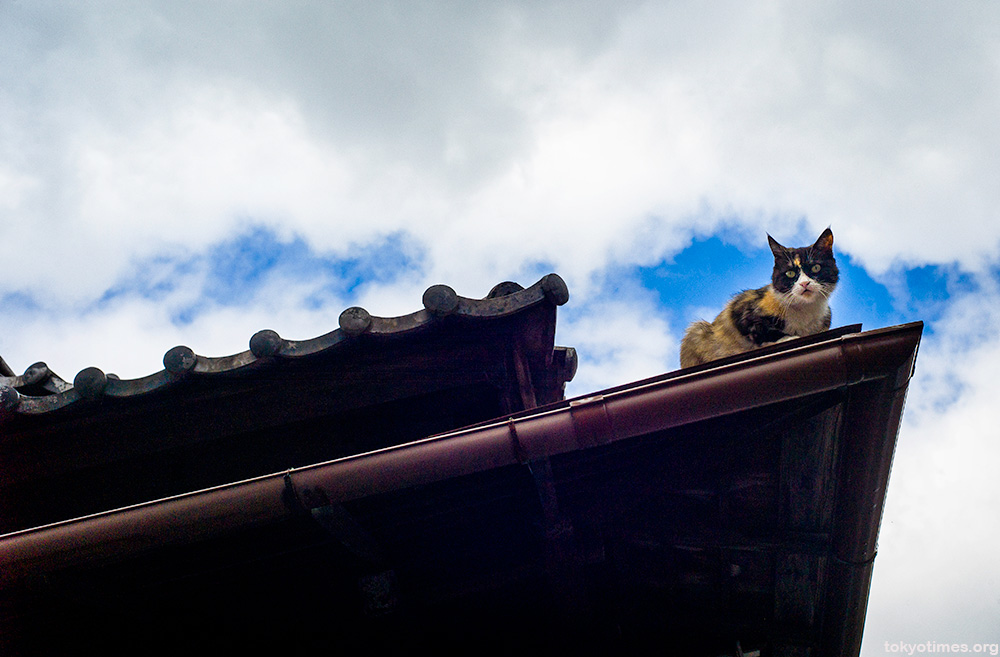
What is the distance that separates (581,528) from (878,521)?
1424mm

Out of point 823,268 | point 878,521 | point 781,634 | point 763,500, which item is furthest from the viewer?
point 823,268

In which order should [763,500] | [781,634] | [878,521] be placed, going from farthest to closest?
[781,634] → [763,500] → [878,521]

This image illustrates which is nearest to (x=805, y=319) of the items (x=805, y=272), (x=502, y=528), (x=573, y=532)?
(x=805, y=272)

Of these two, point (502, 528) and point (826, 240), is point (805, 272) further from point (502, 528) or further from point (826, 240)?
point (502, 528)

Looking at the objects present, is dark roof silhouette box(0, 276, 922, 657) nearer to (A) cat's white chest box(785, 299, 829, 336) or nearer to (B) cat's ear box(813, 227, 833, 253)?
(A) cat's white chest box(785, 299, 829, 336)

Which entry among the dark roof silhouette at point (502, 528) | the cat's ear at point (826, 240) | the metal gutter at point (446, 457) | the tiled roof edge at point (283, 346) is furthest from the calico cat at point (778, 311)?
the metal gutter at point (446, 457)

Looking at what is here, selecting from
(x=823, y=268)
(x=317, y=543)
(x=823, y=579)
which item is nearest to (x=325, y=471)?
(x=317, y=543)

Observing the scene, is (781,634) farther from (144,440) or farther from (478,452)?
(144,440)

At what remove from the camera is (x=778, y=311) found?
4691 millimetres

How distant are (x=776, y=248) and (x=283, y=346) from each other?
4.39 m

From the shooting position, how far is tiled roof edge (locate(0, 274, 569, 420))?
321cm

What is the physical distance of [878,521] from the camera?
2.69 metres

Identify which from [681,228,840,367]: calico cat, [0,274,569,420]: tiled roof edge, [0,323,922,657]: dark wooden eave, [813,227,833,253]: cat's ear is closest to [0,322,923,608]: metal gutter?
[0,323,922,657]: dark wooden eave

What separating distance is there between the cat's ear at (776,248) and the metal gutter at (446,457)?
3287mm
